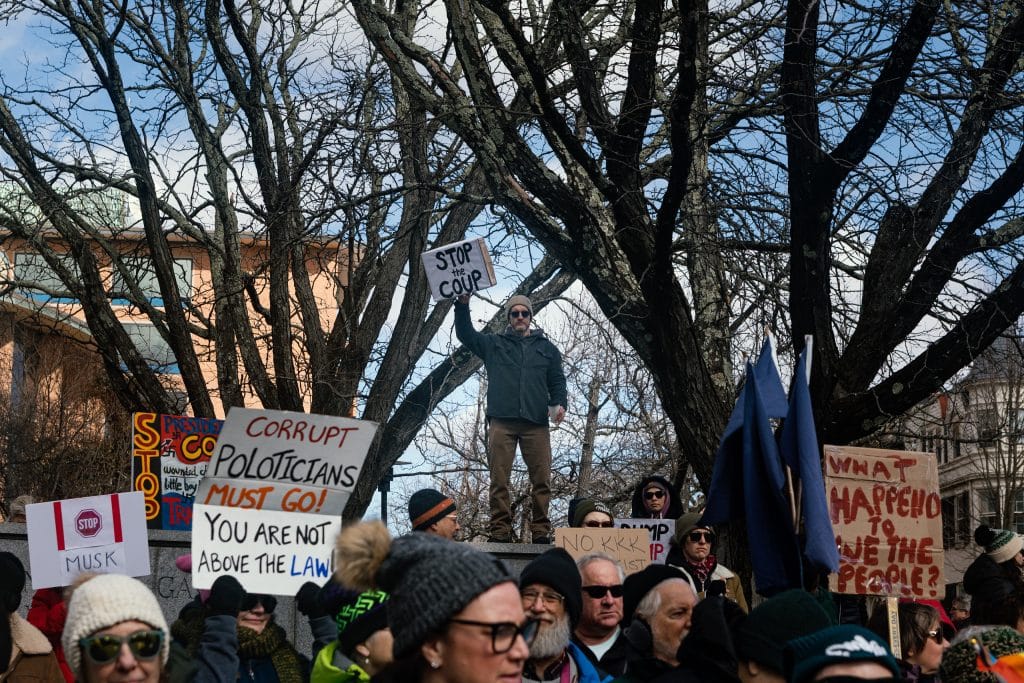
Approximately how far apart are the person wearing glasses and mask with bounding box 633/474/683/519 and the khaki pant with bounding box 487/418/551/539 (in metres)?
1.28

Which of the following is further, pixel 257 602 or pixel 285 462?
pixel 285 462

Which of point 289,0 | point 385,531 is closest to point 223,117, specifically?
point 289,0

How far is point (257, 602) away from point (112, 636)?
89.8 inches

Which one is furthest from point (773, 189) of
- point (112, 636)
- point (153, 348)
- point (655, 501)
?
point (153, 348)

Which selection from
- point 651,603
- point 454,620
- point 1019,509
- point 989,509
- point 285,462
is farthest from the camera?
point 1019,509

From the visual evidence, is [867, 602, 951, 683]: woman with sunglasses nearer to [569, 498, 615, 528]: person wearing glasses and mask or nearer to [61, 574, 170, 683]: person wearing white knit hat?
[569, 498, 615, 528]: person wearing glasses and mask

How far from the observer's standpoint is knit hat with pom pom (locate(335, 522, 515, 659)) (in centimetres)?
337

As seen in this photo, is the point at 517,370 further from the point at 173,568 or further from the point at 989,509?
the point at 989,509

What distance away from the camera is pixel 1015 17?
851 cm

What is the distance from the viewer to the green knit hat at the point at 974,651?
466 centimetres

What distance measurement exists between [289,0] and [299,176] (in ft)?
13.4

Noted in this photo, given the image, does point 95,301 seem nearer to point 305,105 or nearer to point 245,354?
point 245,354

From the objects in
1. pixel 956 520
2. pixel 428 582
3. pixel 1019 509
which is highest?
pixel 428 582

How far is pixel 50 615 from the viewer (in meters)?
7.58
